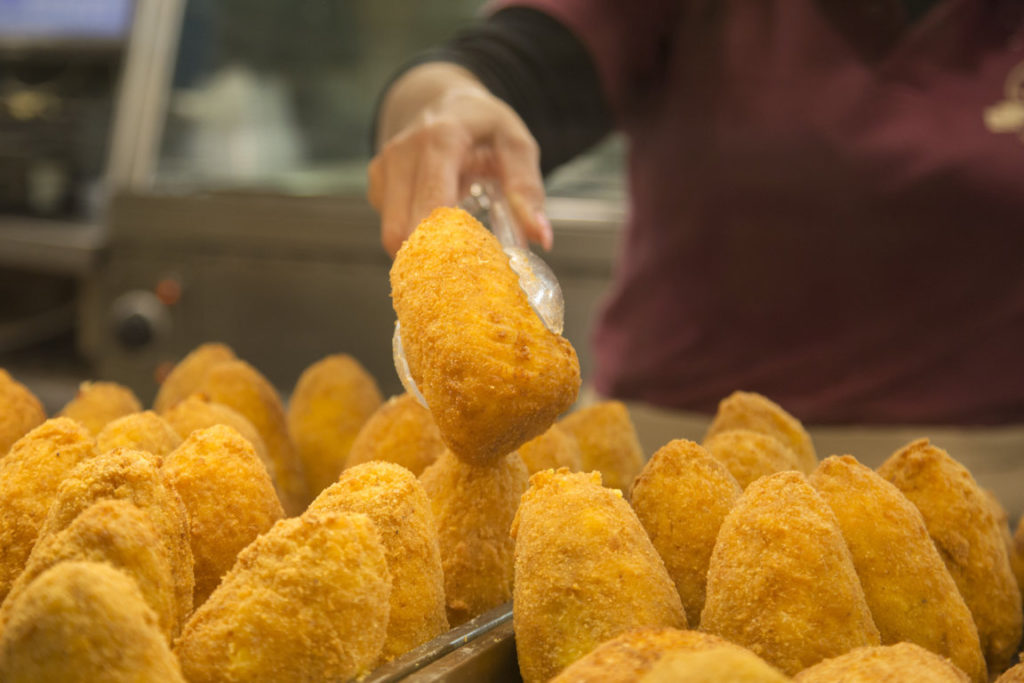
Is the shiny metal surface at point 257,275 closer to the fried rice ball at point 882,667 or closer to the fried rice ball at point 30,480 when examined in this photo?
the fried rice ball at point 30,480

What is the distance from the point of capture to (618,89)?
6.93 ft

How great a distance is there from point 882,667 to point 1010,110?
1.49m

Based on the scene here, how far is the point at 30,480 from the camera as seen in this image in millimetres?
882

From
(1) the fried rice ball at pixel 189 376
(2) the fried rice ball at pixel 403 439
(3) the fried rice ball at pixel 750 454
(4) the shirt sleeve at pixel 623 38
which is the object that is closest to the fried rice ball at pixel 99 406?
(1) the fried rice ball at pixel 189 376

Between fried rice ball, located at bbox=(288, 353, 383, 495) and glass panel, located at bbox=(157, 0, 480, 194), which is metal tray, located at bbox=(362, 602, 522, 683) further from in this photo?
glass panel, located at bbox=(157, 0, 480, 194)

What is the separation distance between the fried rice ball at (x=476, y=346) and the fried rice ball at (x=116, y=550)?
0.27 meters

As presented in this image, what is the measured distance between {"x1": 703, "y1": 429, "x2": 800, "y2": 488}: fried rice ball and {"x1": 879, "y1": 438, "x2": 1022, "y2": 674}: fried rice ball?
0.42ft

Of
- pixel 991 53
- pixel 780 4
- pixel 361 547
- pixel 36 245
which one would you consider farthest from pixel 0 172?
pixel 361 547

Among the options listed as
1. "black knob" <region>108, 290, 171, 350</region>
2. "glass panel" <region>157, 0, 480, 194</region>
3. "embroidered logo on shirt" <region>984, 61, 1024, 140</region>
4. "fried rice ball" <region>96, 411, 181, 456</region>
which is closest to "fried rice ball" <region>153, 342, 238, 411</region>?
"fried rice ball" <region>96, 411, 181, 456</region>

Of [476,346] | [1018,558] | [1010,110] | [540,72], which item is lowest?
[1018,558]

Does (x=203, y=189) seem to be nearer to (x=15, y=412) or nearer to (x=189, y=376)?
(x=189, y=376)

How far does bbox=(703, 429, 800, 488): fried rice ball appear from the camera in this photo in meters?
1.05

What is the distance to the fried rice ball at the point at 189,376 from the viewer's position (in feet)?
4.47

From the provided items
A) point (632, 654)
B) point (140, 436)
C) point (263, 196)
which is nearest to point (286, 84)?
point (263, 196)
